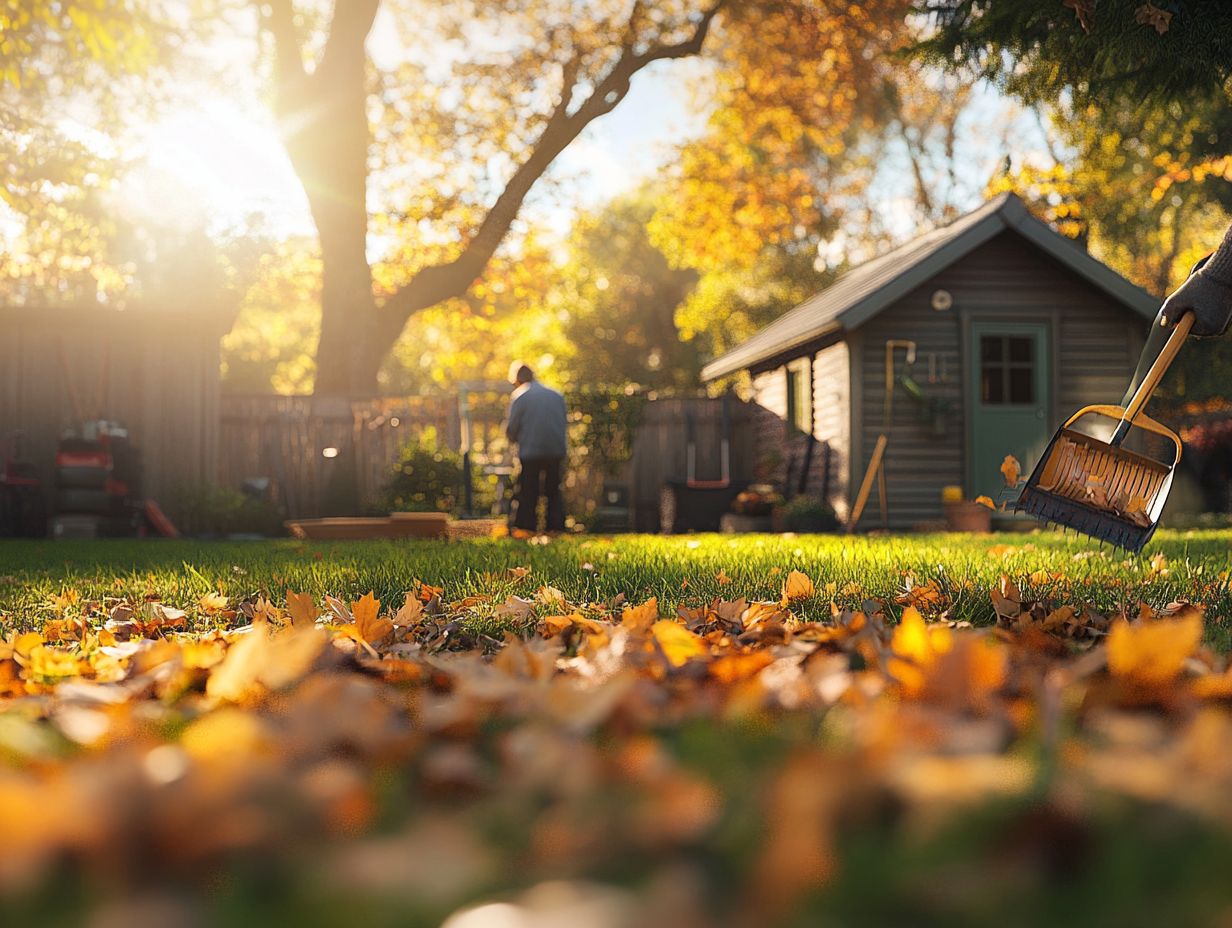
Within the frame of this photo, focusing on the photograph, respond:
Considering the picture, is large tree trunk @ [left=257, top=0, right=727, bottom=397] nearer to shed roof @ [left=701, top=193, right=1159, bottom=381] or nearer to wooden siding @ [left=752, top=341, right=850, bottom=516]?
wooden siding @ [left=752, top=341, right=850, bottom=516]

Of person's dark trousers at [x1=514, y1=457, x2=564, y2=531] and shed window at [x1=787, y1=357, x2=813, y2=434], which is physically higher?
shed window at [x1=787, y1=357, x2=813, y2=434]

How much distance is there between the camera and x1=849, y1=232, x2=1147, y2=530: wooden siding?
15.4 m

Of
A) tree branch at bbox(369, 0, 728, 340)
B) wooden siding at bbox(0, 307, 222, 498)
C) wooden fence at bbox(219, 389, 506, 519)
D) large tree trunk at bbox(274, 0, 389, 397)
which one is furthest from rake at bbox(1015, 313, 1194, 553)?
tree branch at bbox(369, 0, 728, 340)

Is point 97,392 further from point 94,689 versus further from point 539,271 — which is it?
point 539,271

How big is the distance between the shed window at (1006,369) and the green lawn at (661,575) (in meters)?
9.05

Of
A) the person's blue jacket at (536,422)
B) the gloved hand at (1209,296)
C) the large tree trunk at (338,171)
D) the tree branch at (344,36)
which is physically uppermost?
the tree branch at (344,36)

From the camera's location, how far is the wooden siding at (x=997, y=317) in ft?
50.4

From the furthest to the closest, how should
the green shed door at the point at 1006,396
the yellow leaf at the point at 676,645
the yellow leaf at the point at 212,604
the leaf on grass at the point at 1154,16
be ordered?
the green shed door at the point at 1006,396
the leaf on grass at the point at 1154,16
the yellow leaf at the point at 212,604
the yellow leaf at the point at 676,645

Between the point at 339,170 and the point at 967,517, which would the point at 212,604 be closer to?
the point at 967,517

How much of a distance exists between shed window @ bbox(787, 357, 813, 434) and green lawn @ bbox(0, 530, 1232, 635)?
10376mm

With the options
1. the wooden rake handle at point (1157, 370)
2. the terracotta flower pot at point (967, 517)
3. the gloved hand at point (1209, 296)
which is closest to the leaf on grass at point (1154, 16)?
the gloved hand at point (1209, 296)

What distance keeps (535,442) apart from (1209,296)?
28.1ft

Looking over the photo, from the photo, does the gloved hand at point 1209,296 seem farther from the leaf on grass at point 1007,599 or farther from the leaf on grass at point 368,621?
the leaf on grass at point 368,621

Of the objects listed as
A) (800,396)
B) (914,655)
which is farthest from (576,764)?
(800,396)
